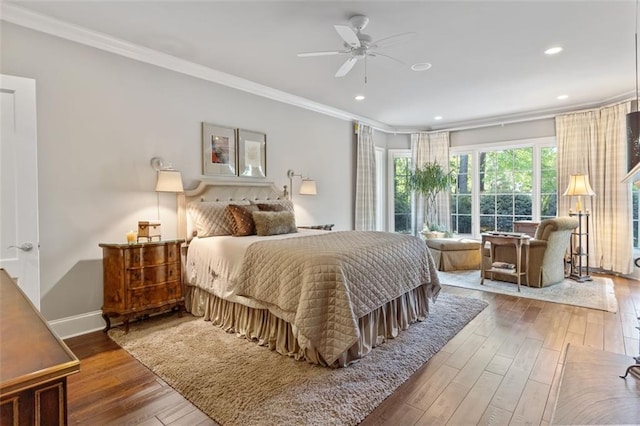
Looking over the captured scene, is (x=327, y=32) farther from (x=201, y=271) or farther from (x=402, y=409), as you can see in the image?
(x=402, y=409)

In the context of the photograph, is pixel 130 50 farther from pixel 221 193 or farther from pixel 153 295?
pixel 153 295

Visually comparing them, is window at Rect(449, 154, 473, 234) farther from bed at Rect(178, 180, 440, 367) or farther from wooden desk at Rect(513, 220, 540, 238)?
bed at Rect(178, 180, 440, 367)

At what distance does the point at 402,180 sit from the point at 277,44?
4773 mm

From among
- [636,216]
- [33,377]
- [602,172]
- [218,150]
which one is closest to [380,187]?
[602,172]

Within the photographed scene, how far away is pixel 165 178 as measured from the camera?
341 centimetres

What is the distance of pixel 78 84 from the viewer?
9.95ft

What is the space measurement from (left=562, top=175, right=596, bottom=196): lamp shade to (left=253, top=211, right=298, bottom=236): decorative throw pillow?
4258 mm

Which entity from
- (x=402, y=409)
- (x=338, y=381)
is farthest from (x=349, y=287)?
(x=402, y=409)

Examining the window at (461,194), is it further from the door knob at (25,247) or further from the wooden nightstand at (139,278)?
the door knob at (25,247)

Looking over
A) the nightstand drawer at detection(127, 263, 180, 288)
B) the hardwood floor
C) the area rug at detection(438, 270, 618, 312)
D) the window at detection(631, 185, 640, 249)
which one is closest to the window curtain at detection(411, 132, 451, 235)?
the area rug at detection(438, 270, 618, 312)

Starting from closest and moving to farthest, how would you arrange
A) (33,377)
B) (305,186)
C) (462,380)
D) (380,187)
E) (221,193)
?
(33,377)
(462,380)
(221,193)
(305,186)
(380,187)

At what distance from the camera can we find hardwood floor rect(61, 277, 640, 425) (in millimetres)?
1892

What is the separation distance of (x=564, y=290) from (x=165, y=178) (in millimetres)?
5075

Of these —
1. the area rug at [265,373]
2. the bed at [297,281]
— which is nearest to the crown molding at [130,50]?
the bed at [297,281]
